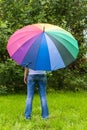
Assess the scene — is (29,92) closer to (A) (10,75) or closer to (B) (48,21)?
(A) (10,75)

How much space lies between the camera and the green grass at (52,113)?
869 centimetres

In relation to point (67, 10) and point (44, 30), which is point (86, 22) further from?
point (44, 30)

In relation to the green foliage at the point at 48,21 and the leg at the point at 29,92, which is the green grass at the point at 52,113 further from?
the green foliage at the point at 48,21

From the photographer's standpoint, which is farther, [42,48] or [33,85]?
[33,85]

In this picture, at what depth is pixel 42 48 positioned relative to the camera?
8.38m

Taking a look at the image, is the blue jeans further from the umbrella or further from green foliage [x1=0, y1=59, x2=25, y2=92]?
green foliage [x1=0, y1=59, x2=25, y2=92]

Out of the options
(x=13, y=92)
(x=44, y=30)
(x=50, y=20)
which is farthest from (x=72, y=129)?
(x=50, y=20)

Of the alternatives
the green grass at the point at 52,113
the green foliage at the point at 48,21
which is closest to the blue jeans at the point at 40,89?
the green grass at the point at 52,113

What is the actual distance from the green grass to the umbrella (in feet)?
4.02

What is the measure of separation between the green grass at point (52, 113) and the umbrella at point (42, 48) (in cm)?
123

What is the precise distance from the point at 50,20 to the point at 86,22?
4.72 ft

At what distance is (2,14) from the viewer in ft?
47.8

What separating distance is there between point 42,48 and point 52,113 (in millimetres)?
2216

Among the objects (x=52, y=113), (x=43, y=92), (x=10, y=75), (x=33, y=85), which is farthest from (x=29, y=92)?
(x=10, y=75)
